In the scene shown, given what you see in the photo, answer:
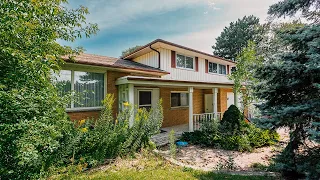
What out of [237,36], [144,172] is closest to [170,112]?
[144,172]

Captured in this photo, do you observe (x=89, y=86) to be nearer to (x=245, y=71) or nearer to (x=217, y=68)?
(x=245, y=71)

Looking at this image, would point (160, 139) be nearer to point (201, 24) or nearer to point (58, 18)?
point (58, 18)

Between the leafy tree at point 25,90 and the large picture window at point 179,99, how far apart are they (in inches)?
367

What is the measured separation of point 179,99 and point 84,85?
280 inches

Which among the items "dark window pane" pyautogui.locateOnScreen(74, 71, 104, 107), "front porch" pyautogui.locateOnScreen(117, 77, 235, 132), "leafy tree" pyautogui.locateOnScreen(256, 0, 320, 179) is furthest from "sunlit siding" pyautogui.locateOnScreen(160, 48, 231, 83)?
"leafy tree" pyautogui.locateOnScreen(256, 0, 320, 179)

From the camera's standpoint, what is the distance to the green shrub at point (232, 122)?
9341mm

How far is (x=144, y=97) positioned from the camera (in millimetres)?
10734

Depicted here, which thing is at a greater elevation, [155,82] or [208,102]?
[155,82]

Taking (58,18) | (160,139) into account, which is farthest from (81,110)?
(58,18)

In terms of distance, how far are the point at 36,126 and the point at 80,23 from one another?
123 inches

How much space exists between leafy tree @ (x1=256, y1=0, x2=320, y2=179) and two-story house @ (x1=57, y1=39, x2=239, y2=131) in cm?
469

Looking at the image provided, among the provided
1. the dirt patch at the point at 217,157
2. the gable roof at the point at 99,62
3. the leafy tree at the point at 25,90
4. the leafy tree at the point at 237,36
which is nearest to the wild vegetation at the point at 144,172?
the dirt patch at the point at 217,157

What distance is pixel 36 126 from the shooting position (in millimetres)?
2885

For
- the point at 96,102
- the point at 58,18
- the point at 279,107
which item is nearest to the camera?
the point at 58,18
